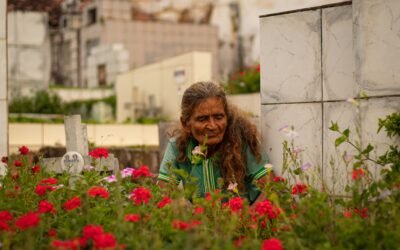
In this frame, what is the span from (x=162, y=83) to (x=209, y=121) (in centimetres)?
1245

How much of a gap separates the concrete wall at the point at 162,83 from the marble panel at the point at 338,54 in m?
9.69

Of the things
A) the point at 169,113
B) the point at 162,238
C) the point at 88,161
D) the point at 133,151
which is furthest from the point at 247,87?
the point at 162,238

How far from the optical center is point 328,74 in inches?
148

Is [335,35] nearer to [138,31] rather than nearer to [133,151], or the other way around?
[133,151]

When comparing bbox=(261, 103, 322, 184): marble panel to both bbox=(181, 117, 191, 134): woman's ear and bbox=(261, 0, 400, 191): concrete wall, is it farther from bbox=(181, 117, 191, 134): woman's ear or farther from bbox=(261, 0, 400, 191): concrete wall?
bbox=(181, 117, 191, 134): woman's ear

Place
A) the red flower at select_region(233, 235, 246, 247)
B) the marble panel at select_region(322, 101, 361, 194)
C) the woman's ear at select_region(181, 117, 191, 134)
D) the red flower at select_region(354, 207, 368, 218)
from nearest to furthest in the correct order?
the red flower at select_region(233, 235, 246, 247)
the red flower at select_region(354, 207, 368, 218)
the marble panel at select_region(322, 101, 361, 194)
the woman's ear at select_region(181, 117, 191, 134)

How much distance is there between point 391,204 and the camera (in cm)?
239

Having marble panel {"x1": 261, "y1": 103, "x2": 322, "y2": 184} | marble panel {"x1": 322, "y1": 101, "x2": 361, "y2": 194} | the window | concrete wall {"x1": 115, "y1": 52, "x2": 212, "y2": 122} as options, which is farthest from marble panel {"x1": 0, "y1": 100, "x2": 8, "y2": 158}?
the window

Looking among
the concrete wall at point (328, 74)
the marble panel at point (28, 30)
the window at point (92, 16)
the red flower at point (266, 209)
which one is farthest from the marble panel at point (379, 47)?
the window at point (92, 16)

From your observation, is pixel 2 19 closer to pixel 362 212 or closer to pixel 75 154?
pixel 75 154

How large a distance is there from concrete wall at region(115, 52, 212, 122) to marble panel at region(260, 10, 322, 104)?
9.39 m

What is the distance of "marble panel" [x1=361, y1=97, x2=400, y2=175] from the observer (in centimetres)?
334

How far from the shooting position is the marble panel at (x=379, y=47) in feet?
10.9

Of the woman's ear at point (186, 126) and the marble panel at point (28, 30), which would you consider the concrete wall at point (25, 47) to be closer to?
the marble panel at point (28, 30)
